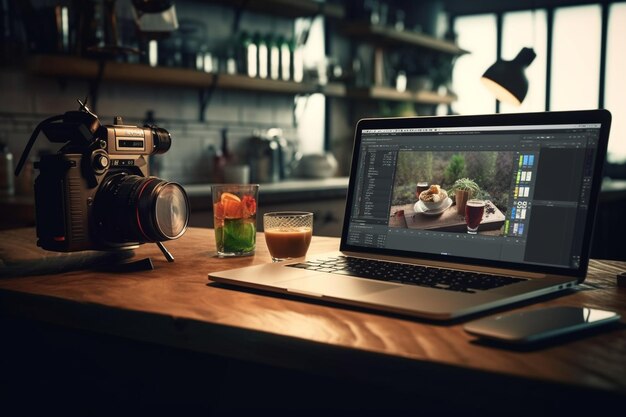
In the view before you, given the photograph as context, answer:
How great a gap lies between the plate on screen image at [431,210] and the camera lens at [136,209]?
0.40m

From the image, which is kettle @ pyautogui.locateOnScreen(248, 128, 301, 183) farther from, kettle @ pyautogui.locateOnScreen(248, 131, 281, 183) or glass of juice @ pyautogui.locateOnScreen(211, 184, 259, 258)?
glass of juice @ pyautogui.locateOnScreen(211, 184, 259, 258)

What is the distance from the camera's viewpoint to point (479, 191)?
38.8 inches

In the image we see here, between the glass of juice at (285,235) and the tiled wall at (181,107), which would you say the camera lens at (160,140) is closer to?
the glass of juice at (285,235)

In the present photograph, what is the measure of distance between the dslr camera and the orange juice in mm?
158

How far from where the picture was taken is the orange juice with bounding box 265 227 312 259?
1157mm

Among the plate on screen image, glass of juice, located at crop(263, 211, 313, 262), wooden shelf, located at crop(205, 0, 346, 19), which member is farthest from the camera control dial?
wooden shelf, located at crop(205, 0, 346, 19)

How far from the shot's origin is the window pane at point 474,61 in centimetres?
527

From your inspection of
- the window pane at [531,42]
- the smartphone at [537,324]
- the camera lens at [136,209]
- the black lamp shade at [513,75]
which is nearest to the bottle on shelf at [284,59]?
the window pane at [531,42]

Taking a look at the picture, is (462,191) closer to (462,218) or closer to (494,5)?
→ (462,218)

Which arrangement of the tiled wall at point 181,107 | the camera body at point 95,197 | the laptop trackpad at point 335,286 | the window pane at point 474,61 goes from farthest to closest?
the window pane at point 474,61 → the tiled wall at point 181,107 → the camera body at point 95,197 → the laptop trackpad at point 335,286

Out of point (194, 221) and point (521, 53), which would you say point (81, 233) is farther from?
point (194, 221)

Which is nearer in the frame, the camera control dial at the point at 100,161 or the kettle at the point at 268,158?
the camera control dial at the point at 100,161

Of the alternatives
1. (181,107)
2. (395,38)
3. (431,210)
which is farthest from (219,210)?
(395,38)

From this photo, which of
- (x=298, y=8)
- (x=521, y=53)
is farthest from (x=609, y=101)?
(x=521, y=53)
